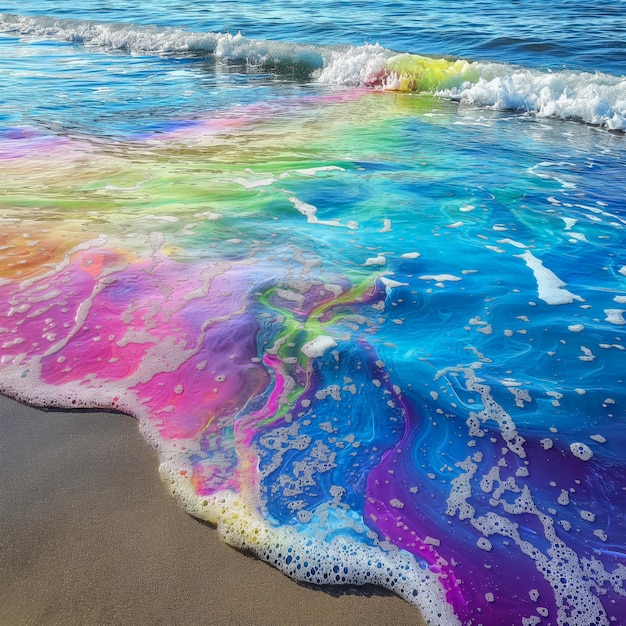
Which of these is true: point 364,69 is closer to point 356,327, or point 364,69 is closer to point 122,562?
point 356,327

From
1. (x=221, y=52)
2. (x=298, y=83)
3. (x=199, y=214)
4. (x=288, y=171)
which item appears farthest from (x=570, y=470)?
(x=221, y=52)

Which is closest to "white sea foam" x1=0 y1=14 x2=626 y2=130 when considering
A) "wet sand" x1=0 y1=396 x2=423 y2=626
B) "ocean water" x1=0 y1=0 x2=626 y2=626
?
"ocean water" x1=0 y1=0 x2=626 y2=626

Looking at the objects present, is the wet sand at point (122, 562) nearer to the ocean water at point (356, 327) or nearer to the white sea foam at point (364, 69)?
the ocean water at point (356, 327)

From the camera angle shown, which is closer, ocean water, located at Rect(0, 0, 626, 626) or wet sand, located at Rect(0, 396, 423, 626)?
wet sand, located at Rect(0, 396, 423, 626)

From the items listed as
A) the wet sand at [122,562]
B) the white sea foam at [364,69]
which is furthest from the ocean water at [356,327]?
the white sea foam at [364,69]

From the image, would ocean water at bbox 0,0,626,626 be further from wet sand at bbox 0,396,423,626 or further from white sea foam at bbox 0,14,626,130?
white sea foam at bbox 0,14,626,130

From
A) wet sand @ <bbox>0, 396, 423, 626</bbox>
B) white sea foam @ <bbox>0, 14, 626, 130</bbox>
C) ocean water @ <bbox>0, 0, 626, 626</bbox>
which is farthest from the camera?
white sea foam @ <bbox>0, 14, 626, 130</bbox>

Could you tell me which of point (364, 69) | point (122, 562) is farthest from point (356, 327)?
point (364, 69)
